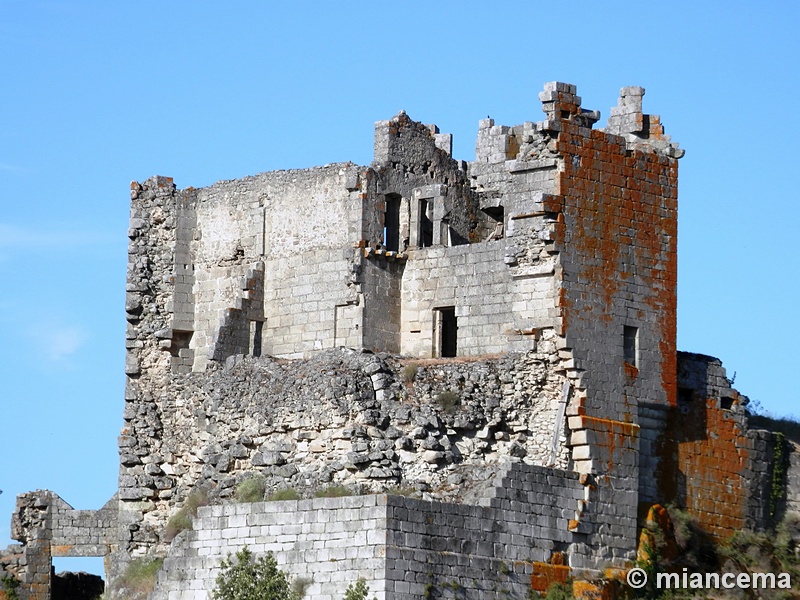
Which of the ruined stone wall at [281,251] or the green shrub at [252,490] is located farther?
the ruined stone wall at [281,251]

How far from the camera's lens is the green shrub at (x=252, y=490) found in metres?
41.5

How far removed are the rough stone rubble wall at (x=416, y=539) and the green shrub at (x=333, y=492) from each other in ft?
3.37

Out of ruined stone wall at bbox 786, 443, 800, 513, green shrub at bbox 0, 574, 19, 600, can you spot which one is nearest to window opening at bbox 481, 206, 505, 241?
ruined stone wall at bbox 786, 443, 800, 513

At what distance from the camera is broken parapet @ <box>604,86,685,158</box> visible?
44031mm

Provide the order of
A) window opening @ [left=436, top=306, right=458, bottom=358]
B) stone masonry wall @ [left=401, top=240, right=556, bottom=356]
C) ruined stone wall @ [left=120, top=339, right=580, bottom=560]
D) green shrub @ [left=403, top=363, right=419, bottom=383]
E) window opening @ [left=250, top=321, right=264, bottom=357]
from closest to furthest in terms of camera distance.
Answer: ruined stone wall @ [left=120, top=339, right=580, bottom=560] → green shrub @ [left=403, top=363, right=419, bottom=383] → stone masonry wall @ [left=401, top=240, right=556, bottom=356] → window opening @ [left=436, top=306, right=458, bottom=358] → window opening @ [left=250, top=321, right=264, bottom=357]

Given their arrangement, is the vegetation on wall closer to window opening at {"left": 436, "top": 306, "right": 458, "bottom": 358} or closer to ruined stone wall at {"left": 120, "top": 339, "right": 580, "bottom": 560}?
ruined stone wall at {"left": 120, "top": 339, "right": 580, "bottom": 560}

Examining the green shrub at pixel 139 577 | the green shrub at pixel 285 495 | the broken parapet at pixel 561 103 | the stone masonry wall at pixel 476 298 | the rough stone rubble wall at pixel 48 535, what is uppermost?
the broken parapet at pixel 561 103

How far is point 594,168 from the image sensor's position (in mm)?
42781

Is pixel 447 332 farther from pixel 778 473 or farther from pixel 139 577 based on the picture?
pixel 139 577

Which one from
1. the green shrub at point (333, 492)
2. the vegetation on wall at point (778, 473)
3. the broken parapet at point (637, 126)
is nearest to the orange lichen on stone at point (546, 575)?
the green shrub at point (333, 492)

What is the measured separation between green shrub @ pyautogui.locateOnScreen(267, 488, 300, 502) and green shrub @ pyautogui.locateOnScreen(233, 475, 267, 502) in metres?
0.31

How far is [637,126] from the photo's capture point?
145 ft

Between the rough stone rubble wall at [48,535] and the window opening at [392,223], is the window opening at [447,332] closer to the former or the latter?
the window opening at [392,223]

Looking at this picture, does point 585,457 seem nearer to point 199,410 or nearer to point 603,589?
point 603,589
